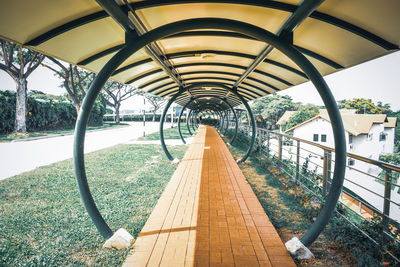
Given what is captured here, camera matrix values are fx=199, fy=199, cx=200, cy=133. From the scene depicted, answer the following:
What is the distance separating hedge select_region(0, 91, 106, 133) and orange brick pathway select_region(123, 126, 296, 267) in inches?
729

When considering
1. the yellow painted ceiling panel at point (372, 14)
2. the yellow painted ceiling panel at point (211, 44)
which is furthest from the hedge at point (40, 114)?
the yellow painted ceiling panel at point (372, 14)

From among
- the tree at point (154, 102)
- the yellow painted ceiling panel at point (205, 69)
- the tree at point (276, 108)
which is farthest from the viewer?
the tree at point (276, 108)

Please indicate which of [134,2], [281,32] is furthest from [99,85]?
[281,32]

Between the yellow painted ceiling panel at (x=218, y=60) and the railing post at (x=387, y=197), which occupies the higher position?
the yellow painted ceiling panel at (x=218, y=60)

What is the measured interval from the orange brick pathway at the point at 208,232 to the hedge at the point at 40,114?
1852 cm

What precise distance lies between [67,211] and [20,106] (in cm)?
1605

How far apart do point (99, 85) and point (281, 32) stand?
2.58 metres

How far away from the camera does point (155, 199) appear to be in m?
4.51

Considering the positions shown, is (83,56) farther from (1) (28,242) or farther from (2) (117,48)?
(1) (28,242)

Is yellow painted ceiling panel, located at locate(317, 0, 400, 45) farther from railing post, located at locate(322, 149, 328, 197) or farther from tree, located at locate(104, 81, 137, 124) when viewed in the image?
tree, located at locate(104, 81, 137, 124)

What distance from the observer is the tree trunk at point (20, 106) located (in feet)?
49.2

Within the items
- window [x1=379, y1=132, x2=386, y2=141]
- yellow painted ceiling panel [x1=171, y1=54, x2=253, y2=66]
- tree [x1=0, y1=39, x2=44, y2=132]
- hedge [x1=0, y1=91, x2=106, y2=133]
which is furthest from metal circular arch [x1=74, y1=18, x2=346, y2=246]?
window [x1=379, y1=132, x2=386, y2=141]

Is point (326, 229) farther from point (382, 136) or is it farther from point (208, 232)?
point (382, 136)

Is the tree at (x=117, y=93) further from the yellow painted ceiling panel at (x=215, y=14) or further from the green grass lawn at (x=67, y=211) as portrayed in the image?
the yellow painted ceiling panel at (x=215, y=14)
